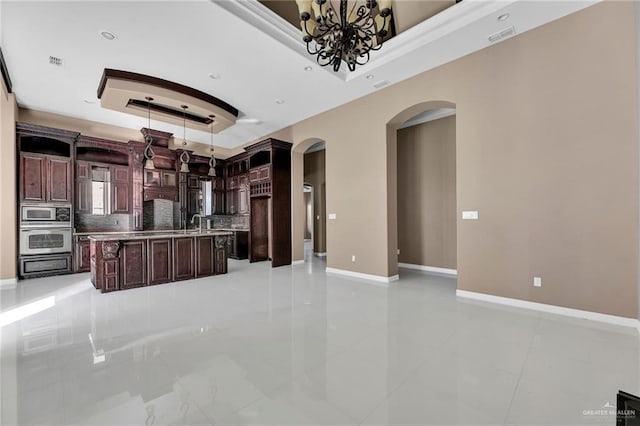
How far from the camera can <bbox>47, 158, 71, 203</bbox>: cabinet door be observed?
5.68 meters

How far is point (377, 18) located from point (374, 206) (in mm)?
2990

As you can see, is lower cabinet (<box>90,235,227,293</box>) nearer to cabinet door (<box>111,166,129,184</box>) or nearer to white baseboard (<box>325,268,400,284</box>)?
cabinet door (<box>111,166,129,184</box>)

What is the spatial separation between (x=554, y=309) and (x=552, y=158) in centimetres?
183

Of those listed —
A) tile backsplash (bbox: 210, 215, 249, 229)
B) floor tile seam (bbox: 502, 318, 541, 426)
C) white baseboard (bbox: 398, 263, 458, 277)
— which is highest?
tile backsplash (bbox: 210, 215, 249, 229)

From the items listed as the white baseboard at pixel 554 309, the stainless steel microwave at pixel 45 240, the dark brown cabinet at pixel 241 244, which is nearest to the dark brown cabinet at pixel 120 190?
the stainless steel microwave at pixel 45 240

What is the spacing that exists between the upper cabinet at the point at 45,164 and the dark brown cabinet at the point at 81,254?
885 millimetres

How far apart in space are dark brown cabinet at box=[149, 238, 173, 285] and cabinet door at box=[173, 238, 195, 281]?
0.30 feet

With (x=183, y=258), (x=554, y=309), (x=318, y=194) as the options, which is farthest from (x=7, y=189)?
(x=554, y=309)

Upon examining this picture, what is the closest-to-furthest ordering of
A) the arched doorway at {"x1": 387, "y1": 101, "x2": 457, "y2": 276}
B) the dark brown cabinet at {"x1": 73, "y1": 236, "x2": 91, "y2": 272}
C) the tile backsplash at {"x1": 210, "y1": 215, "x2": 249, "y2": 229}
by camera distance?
1. the arched doorway at {"x1": 387, "y1": 101, "x2": 457, "y2": 276}
2. the dark brown cabinet at {"x1": 73, "y1": 236, "x2": 91, "y2": 272}
3. the tile backsplash at {"x1": 210, "y1": 215, "x2": 249, "y2": 229}

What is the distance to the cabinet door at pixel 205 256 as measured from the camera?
535 cm

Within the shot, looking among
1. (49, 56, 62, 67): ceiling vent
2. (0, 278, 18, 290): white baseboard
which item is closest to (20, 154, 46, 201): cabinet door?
(0, 278, 18, 290): white baseboard

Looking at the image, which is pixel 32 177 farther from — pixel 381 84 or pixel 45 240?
pixel 381 84

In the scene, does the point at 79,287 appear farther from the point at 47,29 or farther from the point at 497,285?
the point at 497,285

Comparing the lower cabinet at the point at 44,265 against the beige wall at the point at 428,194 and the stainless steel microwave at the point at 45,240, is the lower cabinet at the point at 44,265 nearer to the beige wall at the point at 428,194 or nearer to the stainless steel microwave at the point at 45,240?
the stainless steel microwave at the point at 45,240
